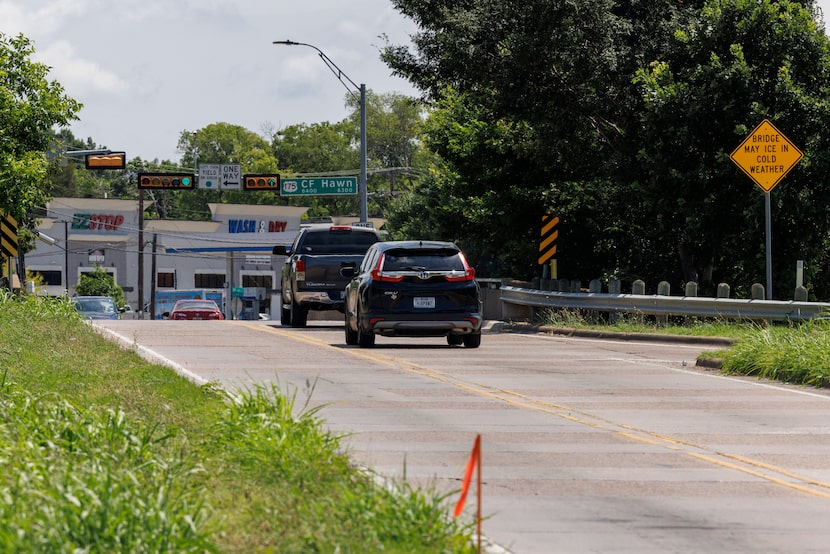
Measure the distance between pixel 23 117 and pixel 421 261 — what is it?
19022 mm

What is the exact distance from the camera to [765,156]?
24375mm

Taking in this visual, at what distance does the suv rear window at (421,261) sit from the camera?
912 inches

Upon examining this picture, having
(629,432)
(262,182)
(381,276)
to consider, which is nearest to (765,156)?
(381,276)

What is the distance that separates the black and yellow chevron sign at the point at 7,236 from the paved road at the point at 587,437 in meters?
20.2

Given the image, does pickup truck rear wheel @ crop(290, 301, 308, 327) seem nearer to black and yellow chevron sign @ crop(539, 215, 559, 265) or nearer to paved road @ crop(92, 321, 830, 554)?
black and yellow chevron sign @ crop(539, 215, 559, 265)

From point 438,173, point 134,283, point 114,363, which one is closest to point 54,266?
point 134,283

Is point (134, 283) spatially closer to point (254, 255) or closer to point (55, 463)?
point (254, 255)

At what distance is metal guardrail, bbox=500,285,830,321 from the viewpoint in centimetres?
2394

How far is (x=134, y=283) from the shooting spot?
10469cm

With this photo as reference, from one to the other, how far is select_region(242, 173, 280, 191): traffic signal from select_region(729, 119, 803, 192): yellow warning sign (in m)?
33.5

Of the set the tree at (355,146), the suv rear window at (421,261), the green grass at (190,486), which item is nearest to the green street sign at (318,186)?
the suv rear window at (421,261)

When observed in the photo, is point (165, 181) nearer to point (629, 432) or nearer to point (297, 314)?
point (297, 314)

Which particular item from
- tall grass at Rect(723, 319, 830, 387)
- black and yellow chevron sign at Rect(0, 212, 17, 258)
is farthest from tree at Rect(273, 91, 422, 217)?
tall grass at Rect(723, 319, 830, 387)

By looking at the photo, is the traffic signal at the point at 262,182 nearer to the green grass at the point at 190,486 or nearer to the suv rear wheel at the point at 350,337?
the suv rear wheel at the point at 350,337
